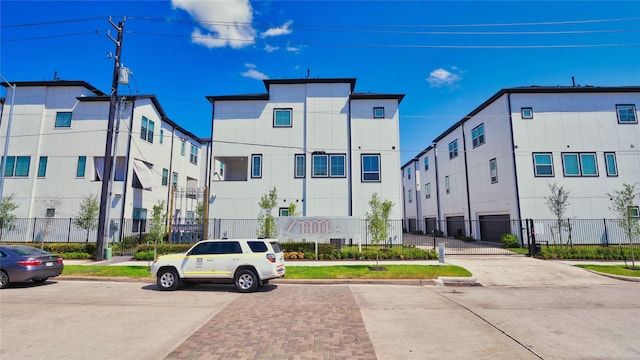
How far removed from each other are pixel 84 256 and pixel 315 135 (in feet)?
53.8

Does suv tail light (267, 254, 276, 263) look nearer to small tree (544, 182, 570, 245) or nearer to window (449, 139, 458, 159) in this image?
small tree (544, 182, 570, 245)

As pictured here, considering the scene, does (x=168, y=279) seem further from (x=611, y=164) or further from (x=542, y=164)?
(x=611, y=164)

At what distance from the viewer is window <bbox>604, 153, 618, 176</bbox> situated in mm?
22625

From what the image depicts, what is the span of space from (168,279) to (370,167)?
1624cm

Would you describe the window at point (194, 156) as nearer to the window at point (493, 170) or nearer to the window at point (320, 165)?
the window at point (320, 165)

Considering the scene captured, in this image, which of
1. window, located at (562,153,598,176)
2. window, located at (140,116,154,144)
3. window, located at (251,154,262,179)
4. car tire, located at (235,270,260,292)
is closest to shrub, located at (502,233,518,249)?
window, located at (562,153,598,176)

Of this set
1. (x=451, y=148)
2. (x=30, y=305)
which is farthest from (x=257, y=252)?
(x=451, y=148)

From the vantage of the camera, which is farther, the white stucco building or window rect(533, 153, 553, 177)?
the white stucco building

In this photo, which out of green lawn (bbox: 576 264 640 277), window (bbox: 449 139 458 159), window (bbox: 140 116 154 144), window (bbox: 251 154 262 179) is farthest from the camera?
window (bbox: 449 139 458 159)

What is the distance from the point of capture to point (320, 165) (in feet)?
77.6

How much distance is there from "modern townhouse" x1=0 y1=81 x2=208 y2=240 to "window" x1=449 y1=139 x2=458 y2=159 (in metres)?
26.8

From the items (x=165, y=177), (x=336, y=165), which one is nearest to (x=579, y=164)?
(x=336, y=165)

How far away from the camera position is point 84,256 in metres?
18.0

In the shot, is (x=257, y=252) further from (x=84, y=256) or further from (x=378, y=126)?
(x=378, y=126)
